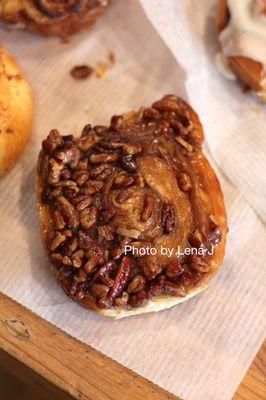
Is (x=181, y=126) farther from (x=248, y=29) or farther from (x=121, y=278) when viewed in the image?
(x=121, y=278)

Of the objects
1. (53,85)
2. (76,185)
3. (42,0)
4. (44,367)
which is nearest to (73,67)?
(53,85)

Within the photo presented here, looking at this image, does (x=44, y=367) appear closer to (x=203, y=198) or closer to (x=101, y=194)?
(x=101, y=194)

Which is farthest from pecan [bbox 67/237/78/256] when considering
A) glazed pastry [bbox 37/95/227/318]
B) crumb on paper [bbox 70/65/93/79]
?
crumb on paper [bbox 70/65/93/79]

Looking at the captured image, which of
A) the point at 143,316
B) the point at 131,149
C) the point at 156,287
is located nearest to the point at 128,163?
the point at 131,149

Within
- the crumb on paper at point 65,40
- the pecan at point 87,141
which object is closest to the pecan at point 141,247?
the pecan at point 87,141

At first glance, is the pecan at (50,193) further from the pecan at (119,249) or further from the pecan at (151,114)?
the pecan at (151,114)

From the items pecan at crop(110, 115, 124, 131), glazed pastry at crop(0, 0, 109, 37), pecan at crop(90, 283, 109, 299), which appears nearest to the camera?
pecan at crop(90, 283, 109, 299)

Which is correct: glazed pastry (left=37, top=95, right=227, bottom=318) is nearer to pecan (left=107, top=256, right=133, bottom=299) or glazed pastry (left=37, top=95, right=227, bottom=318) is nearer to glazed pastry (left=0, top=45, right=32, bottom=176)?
pecan (left=107, top=256, right=133, bottom=299)
